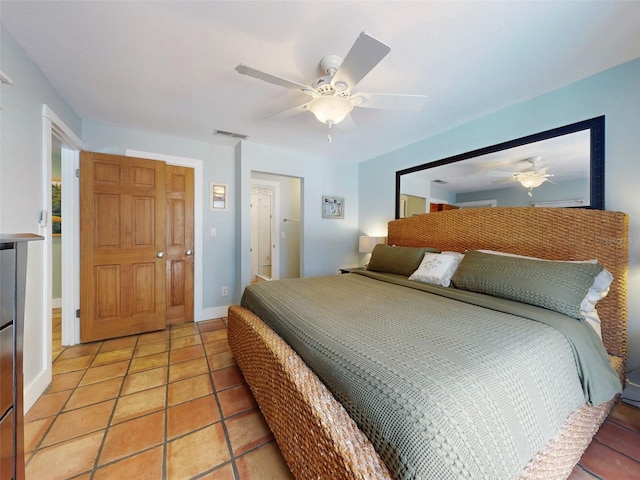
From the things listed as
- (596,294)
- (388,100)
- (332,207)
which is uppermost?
(388,100)

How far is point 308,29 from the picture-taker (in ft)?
4.64

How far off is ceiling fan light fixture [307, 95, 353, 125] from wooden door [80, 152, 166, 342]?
7.07ft

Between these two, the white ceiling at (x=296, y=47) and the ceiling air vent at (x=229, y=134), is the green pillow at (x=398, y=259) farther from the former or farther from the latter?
the ceiling air vent at (x=229, y=134)

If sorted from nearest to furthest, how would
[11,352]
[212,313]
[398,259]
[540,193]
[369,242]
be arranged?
[11,352]
[540,193]
[398,259]
[212,313]
[369,242]

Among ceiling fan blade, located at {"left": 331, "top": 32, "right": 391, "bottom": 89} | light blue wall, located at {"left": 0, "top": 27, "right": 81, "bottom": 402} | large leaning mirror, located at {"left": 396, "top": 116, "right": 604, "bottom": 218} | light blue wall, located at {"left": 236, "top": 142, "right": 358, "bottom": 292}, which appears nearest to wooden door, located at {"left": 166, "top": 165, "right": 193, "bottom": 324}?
light blue wall, located at {"left": 236, "top": 142, "right": 358, "bottom": 292}

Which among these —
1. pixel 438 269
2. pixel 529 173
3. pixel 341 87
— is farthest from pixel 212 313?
pixel 529 173

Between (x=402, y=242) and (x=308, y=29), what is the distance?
2.47m

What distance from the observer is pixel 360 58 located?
126cm

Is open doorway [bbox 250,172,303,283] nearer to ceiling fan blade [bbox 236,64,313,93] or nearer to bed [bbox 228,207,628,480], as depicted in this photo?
bed [bbox 228,207,628,480]

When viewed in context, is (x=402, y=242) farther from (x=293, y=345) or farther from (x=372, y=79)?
(x=293, y=345)

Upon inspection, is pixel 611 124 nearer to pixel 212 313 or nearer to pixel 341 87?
pixel 341 87

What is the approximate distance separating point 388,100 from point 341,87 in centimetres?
35

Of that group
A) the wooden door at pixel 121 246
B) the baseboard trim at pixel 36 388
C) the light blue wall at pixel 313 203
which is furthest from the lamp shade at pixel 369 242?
the baseboard trim at pixel 36 388

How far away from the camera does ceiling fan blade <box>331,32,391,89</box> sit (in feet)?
3.74
